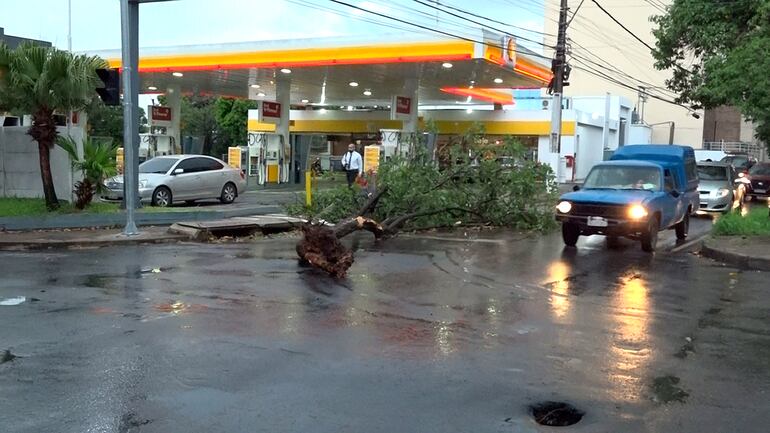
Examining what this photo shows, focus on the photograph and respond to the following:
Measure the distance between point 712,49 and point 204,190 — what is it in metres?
17.6

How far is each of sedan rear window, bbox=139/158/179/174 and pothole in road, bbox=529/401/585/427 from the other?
17.4 meters

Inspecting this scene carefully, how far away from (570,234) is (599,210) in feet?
3.81

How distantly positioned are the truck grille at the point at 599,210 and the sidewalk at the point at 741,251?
1848 mm

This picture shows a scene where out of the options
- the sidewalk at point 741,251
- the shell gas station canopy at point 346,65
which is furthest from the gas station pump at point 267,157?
the sidewalk at point 741,251

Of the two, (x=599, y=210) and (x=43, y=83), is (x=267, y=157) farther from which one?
(x=599, y=210)

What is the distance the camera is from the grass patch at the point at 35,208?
54.8ft

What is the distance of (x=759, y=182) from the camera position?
104 ft

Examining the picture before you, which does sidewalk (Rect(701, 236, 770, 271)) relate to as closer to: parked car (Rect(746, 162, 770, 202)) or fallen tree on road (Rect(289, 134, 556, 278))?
fallen tree on road (Rect(289, 134, 556, 278))

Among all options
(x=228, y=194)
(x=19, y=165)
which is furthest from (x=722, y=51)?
(x=19, y=165)

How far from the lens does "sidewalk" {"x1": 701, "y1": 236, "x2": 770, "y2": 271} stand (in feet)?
42.0

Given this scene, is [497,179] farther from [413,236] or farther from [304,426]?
[304,426]

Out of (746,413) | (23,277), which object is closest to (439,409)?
(746,413)

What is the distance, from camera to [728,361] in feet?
22.6

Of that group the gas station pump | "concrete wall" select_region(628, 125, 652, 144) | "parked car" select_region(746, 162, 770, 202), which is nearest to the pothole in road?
"parked car" select_region(746, 162, 770, 202)
